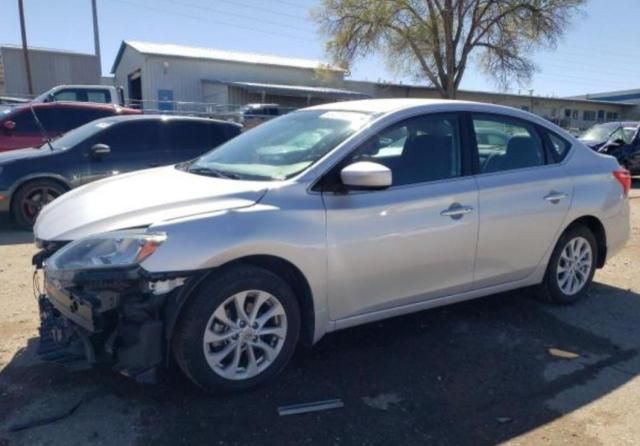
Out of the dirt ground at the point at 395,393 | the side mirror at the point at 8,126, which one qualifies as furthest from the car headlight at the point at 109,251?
the side mirror at the point at 8,126

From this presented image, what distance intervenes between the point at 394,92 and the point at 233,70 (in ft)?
36.7

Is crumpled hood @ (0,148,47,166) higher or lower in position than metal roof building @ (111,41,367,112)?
lower

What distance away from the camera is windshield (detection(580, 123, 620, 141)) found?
14688mm

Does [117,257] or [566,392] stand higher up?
[117,257]

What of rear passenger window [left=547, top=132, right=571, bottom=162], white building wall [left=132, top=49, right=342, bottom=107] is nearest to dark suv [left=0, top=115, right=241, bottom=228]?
rear passenger window [left=547, top=132, right=571, bottom=162]

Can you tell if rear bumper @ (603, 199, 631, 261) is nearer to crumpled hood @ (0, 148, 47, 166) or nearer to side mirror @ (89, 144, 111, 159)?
side mirror @ (89, 144, 111, 159)

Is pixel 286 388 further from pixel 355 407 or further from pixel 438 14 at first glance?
pixel 438 14

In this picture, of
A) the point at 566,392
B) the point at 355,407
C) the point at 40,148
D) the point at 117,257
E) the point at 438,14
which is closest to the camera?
the point at 117,257

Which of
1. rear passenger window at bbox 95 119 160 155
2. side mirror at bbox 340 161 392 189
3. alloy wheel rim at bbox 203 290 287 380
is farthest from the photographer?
rear passenger window at bbox 95 119 160 155

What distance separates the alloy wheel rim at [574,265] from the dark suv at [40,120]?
7827mm

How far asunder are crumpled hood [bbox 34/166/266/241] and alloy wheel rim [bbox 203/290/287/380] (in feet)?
1.73

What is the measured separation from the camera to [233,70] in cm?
3409

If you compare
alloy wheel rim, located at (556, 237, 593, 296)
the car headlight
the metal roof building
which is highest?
the metal roof building

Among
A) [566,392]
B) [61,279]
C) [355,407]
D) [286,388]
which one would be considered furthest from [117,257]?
[566,392]
